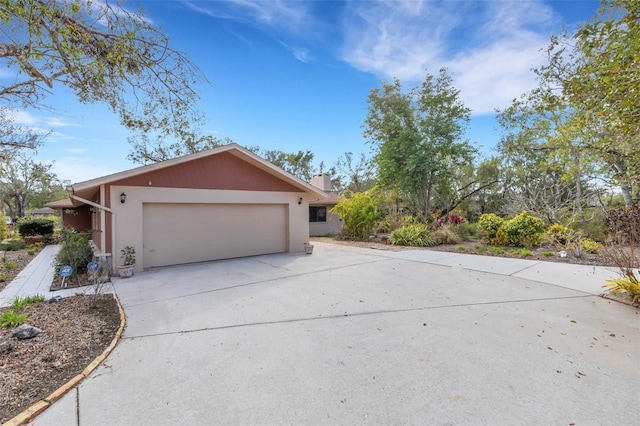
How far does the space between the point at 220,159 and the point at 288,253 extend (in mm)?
4326

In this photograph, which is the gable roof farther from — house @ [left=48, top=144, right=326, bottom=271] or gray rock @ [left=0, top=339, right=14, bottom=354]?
gray rock @ [left=0, top=339, right=14, bottom=354]

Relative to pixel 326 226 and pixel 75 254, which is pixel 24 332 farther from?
pixel 326 226

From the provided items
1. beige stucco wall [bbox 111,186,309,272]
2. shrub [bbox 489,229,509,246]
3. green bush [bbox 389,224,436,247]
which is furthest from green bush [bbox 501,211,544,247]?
beige stucco wall [bbox 111,186,309,272]

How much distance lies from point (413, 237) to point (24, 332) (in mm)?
12578

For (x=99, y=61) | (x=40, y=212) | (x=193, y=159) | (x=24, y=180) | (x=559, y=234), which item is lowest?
(x=559, y=234)

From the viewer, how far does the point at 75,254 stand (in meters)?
7.84

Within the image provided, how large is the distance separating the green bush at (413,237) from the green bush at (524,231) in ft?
9.58

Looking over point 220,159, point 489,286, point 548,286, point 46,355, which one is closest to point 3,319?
point 46,355

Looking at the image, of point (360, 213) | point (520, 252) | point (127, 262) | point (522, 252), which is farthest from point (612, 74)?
point (360, 213)

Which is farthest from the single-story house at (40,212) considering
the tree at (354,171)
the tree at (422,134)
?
the tree at (422,134)

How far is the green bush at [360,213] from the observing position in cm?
1525

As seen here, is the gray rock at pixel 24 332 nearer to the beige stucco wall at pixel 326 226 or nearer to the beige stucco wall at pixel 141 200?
the beige stucco wall at pixel 141 200

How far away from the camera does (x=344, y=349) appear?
146 inches

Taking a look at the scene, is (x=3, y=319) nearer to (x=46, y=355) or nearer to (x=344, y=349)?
(x=46, y=355)
